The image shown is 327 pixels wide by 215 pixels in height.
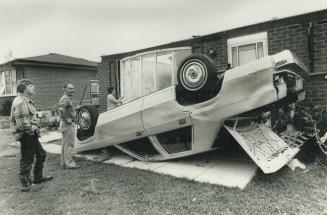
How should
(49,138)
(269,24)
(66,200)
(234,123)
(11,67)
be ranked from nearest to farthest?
(66,200) < (234,123) < (269,24) < (49,138) < (11,67)

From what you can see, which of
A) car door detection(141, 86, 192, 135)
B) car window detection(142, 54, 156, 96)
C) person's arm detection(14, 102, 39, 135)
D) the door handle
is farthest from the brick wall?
the door handle

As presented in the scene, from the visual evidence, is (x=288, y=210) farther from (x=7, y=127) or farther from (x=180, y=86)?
(x=7, y=127)

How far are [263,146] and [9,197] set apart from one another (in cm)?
452

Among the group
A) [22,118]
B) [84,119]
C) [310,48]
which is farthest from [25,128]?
[310,48]

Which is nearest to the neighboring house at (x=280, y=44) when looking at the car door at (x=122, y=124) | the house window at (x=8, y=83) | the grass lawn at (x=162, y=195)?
the grass lawn at (x=162, y=195)

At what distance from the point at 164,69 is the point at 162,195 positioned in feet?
17.0

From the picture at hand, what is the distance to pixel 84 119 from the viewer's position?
748 centimetres

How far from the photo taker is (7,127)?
15922mm

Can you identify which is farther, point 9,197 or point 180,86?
point 180,86

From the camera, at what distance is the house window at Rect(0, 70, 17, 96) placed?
1964 centimetres

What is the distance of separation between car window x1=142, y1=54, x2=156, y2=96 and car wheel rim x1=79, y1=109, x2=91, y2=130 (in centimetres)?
236

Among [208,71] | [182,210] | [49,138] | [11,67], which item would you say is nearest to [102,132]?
[208,71]

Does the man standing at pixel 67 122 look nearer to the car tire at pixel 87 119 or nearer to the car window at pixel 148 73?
the car tire at pixel 87 119

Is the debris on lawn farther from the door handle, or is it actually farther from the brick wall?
the brick wall
